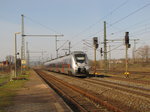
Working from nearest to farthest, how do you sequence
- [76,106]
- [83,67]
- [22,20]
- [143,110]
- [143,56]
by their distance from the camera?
[143,110] → [76,106] → [83,67] → [22,20] → [143,56]

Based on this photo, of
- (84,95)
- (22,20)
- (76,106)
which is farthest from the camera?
(22,20)

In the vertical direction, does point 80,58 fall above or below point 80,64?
above

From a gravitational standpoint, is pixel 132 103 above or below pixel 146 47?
below

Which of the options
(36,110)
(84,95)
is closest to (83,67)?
(84,95)

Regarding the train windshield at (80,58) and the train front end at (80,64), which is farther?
the train windshield at (80,58)

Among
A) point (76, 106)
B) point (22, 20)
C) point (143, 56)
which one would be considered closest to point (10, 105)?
point (76, 106)

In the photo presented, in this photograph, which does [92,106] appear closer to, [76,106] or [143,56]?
[76,106]

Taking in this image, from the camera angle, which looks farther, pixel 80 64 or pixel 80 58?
pixel 80 58

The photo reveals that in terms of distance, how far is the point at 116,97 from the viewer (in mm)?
12852

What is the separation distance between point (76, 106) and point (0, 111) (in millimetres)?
3589

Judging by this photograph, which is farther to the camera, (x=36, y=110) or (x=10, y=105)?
(x=10, y=105)

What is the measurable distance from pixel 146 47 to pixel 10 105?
97201 millimetres

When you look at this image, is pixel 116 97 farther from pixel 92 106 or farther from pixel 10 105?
pixel 10 105

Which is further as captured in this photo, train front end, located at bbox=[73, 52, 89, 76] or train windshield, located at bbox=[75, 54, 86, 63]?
train windshield, located at bbox=[75, 54, 86, 63]
